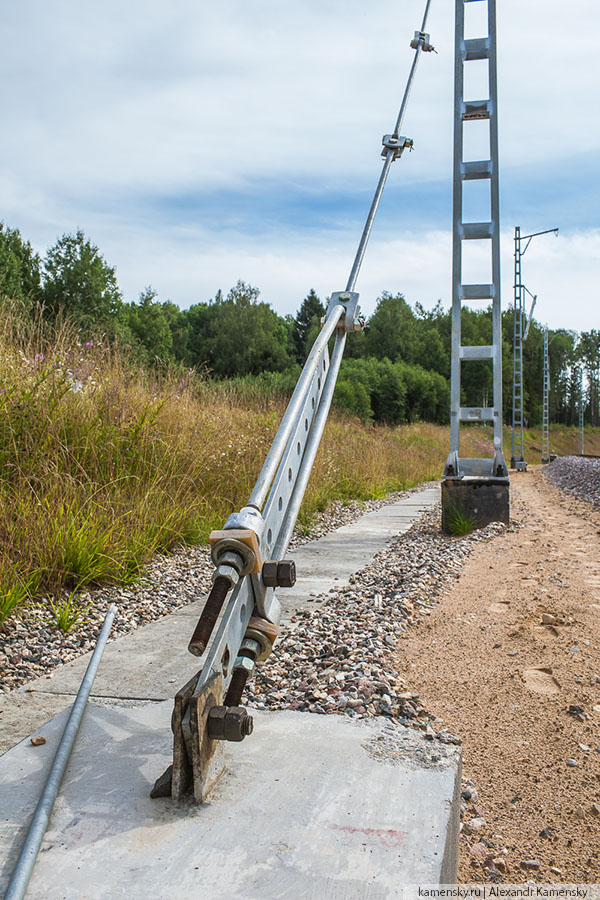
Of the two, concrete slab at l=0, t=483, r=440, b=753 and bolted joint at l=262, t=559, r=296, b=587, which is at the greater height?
bolted joint at l=262, t=559, r=296, b=587

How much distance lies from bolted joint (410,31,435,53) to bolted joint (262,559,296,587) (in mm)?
3869

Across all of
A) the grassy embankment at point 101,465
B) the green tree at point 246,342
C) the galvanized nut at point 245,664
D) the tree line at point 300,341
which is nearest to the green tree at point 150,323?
the tree line at point 300,341

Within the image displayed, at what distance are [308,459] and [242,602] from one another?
65cm

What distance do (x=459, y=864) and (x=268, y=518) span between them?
35.8 inches

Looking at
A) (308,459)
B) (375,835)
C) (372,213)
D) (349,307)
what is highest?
(372,213)

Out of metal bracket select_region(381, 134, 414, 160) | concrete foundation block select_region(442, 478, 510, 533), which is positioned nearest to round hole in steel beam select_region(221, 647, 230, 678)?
metal bracket select_region(381, 134, 414, 160)

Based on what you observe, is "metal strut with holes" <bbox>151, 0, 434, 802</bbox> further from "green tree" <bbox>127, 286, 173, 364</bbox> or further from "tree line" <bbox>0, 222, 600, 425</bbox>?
"green tree" <bbox>127, 286, 173, 364</bbox>

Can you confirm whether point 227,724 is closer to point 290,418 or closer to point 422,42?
point 290,418

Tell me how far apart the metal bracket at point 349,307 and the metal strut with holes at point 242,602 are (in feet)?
0.93

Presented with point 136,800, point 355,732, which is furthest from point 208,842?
point 355,732

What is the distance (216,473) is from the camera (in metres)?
5.96

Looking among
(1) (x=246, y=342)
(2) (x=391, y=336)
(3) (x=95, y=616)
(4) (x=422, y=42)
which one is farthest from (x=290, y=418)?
(2) (x=391, y=336)

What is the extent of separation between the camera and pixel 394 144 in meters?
3.29

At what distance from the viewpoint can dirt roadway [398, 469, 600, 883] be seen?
161 centimetres
